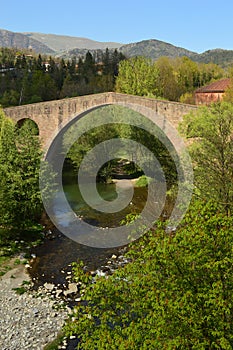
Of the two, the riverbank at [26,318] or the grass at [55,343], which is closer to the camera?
the grass at [55,343]

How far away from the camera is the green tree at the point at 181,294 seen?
5480 mm

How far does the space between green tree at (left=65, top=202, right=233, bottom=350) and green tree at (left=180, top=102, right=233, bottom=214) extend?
375 cm

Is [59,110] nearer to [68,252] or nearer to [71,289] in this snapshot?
[68,252]

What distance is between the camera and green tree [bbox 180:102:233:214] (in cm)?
1081

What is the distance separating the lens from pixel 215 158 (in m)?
12.0

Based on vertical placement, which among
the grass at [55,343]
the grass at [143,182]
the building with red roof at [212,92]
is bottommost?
the grass at [55,343]

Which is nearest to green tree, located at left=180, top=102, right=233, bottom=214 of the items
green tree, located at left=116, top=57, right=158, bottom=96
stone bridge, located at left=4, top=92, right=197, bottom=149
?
stone bridge, located at left=4, top=92, right=197, bottom=149

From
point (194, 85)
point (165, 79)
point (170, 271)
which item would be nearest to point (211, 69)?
point (194, 85)

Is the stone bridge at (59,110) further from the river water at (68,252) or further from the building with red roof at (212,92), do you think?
the building with red roof at (212,92)

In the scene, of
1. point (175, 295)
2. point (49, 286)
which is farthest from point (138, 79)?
point (175, 295)

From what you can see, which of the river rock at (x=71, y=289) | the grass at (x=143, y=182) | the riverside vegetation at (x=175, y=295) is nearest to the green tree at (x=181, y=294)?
the riverside vegetation at (x=175, y=295)

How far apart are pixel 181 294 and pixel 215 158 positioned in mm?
6989

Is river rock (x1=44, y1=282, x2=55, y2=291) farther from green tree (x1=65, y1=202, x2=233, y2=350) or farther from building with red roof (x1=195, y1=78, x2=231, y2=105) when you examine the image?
building with red roof (x1=195, y1=78, x2=231, y2=105)

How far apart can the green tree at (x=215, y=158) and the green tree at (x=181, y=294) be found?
148 inches
